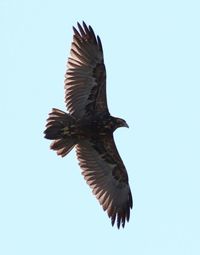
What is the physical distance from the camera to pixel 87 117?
18375 mm

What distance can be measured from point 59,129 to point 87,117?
83cm

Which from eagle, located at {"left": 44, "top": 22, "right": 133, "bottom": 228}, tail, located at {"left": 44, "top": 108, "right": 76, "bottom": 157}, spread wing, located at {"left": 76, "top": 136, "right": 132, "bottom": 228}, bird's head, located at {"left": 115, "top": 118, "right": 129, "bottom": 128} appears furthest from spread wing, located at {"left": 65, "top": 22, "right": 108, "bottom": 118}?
spread wing, located at {"left": 76, "top": 136, "right": 132, "bottom": 228}

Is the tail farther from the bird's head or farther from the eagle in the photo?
the bird's head

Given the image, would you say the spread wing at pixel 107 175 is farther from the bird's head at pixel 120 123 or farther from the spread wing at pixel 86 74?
the spread wing at pixel 86 74

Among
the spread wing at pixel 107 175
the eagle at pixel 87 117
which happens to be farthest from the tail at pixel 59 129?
the spread wing at pixel 107 175

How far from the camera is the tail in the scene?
1775 centimetres

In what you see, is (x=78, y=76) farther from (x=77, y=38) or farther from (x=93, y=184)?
(x=93, y=184)

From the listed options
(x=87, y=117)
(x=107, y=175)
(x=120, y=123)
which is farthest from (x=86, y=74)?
(x=107, y=175)

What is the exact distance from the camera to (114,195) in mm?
19094

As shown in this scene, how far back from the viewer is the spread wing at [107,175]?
1892 centimetres

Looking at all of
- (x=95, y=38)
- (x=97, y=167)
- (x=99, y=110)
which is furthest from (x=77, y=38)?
(x=97, y=167)

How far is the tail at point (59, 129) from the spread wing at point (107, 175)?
0.72 meters

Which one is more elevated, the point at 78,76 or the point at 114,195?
the point at 78,76

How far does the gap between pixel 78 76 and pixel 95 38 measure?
2.84 ft
